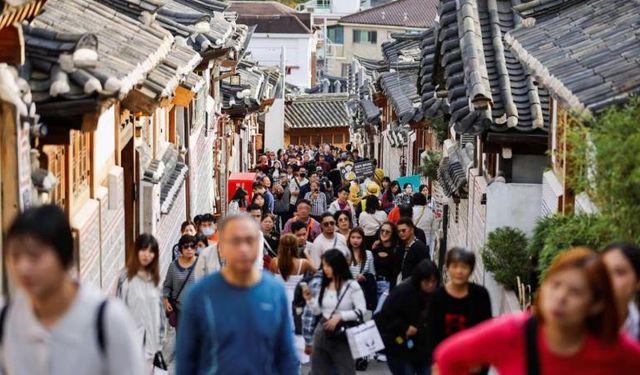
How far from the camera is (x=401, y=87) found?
3941 centimetres

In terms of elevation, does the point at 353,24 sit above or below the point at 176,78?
above

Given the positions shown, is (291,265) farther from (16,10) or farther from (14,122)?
(16,10)

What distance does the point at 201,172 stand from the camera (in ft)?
104

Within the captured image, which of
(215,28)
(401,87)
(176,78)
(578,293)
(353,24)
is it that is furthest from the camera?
(353,24)

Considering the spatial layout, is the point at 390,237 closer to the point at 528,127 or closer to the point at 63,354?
the point at 528,127

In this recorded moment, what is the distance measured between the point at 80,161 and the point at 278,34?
72568 mm

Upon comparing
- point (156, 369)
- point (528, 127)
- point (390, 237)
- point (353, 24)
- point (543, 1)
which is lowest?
point (156, 369)

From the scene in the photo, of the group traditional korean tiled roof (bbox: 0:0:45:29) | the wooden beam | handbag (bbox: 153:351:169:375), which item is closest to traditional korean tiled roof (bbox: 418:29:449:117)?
handbag (bbox: 153:351:169:375)

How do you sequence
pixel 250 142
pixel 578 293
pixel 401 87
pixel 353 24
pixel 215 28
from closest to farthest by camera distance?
pixel 578 293 → pixel 215 28 → pixel 401 87 → pixel 250 142 → pixel 353 24

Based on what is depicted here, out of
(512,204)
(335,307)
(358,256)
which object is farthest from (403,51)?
(335,307)

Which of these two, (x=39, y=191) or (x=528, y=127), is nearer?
(x=39, y=191)

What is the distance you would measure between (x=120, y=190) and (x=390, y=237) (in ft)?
10.6

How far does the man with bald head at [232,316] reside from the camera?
324 inches

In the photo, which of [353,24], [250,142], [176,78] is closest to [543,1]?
[176,78]
